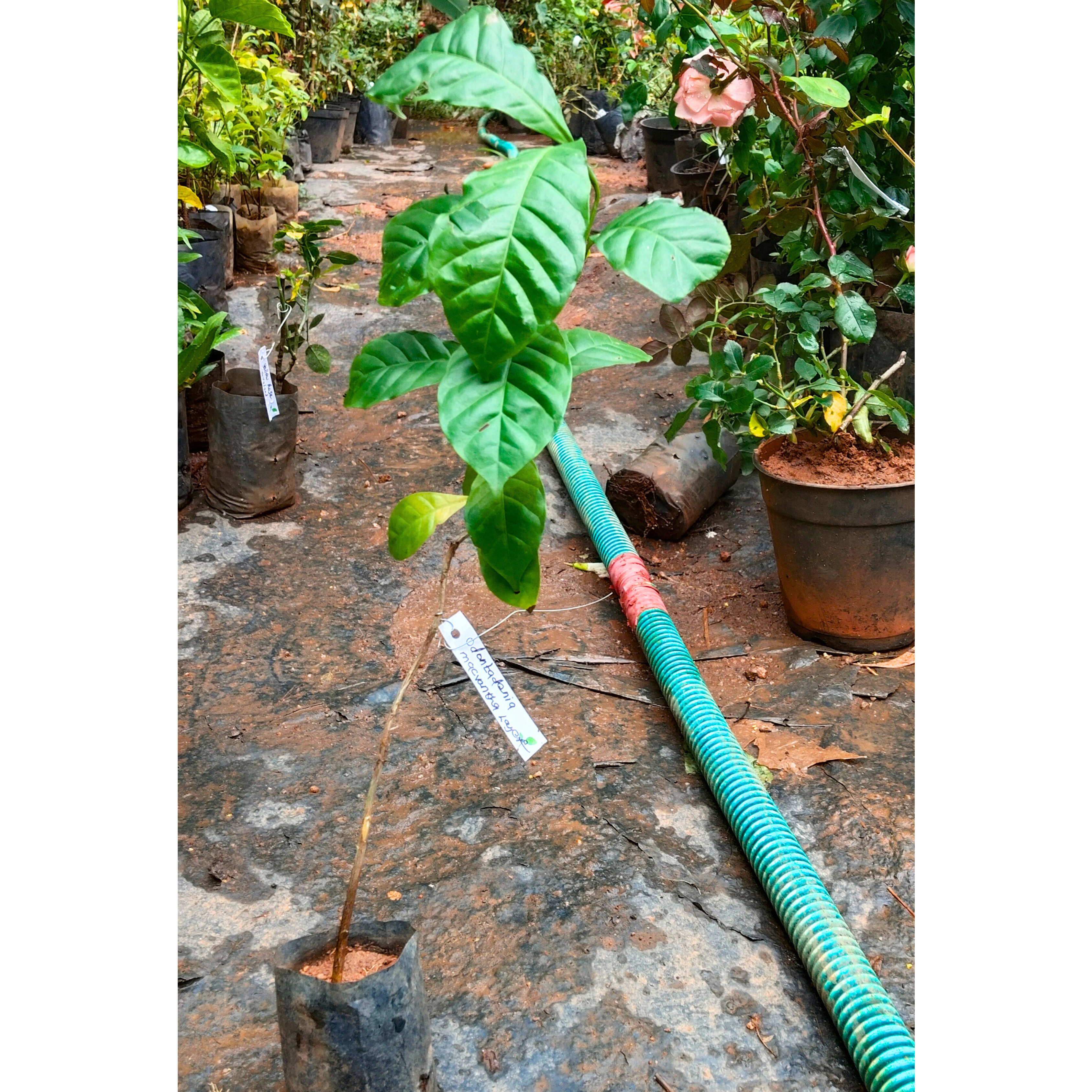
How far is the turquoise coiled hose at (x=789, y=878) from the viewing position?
4.43 feet

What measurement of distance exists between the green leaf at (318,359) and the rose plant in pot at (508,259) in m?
2.02

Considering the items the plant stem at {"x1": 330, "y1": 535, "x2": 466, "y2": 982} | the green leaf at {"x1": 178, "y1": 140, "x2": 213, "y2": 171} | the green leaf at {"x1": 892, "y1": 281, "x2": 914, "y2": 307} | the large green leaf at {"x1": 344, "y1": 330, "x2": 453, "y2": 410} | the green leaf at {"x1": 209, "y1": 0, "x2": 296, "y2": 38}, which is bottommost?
the plant stem at {"x1": 330, "y1": 535, "x2": 466, "y2": 982}

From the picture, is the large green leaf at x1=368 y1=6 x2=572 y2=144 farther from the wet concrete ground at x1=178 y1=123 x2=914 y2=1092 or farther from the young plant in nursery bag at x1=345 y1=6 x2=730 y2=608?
the wet concrete ground at x1=178 y1=123 x2=914 y2=1092

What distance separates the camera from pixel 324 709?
7.27 feet

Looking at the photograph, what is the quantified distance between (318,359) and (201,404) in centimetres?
48

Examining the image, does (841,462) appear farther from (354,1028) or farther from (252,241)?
(252,241)

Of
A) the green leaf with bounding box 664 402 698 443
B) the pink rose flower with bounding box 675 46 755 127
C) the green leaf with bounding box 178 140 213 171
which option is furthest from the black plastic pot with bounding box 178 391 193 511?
the pink rose flower with bounding box 675 46 755 127

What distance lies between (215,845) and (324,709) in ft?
1.51

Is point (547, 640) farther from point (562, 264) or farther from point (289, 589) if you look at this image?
point (562, 264)

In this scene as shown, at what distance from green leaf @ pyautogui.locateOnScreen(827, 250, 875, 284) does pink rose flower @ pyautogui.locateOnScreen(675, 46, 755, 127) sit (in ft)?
1.24

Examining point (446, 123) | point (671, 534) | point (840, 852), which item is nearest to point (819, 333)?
point (671, 534)

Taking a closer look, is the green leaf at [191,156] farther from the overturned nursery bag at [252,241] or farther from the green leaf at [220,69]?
the overturned nursery bag at [252,241]

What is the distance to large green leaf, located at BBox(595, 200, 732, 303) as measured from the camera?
893 mm

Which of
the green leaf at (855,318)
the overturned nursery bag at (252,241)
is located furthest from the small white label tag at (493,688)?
the overturned nursery bag at (252,241)
